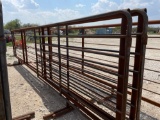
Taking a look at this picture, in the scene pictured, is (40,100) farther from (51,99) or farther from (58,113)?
(58,113)

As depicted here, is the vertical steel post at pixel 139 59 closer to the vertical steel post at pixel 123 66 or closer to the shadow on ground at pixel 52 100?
the vertical steel post at pixel 123 66

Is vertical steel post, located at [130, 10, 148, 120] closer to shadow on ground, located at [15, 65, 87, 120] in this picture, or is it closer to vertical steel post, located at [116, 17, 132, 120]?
vertical steel post, located at [116, 17, 132, 120]

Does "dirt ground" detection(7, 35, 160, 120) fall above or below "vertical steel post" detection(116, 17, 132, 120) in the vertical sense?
below

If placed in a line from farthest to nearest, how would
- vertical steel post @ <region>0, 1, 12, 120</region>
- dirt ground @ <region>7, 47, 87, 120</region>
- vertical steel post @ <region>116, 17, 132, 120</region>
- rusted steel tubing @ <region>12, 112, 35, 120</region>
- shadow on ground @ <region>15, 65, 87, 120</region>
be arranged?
1. dirt ground @ <region>7, 47, 87, 120</region>
2. shadow on ground @ <region>15, 65, 87, 120</region>
3. rusted steel tubing @ <region>12, 112, 35, 120</region>
4. vertical steel post @ <region>116, 17, 132, 120</region>
5. vertical steel post @ <region>0, 1, 12, 120</region>

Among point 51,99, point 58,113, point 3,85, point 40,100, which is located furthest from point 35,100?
point 3,85

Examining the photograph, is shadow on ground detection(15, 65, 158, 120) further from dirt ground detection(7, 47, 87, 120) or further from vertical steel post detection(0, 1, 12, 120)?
vertical steel post detection(0, 1, 12, 120)

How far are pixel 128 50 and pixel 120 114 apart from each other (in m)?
0.73

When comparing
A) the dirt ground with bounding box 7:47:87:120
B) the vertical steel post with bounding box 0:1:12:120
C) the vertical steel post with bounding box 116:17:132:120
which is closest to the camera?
the vertical steel post with bounding box 0:1:12:120

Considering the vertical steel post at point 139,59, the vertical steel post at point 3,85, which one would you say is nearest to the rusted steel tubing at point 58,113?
the vertical steel post at point 3,85

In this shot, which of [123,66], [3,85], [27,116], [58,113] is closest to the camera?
[3,85]

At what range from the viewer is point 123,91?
1.58 metres

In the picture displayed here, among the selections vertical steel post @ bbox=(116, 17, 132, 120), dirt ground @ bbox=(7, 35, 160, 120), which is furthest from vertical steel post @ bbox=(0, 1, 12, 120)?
dirt ground @ bbox=(7, 35, 160, 120)

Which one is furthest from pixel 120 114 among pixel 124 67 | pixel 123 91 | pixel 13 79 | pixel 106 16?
pixel 13 79

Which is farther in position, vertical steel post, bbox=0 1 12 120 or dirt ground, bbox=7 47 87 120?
dirt ground, bbox=7 47 87 120
